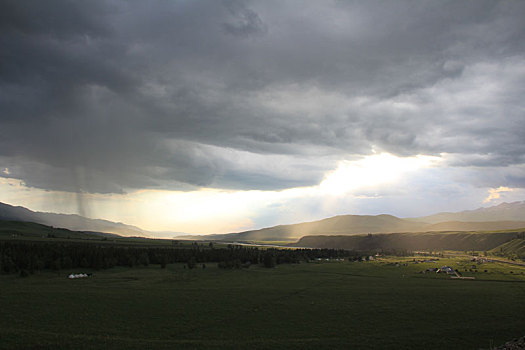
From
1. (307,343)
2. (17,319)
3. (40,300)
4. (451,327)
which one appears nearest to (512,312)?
(451,327)

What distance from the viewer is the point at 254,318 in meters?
40.0

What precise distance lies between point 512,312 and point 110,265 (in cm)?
9877

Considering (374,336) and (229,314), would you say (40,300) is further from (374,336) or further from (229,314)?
(374,336)

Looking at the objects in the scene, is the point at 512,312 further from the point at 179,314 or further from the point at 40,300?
the point at 40,300

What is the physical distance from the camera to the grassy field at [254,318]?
30.8 m

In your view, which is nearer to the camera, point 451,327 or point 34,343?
point 34,343

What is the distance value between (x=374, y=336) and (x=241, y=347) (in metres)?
13.8

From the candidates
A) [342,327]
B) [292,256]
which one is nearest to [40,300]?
[342,327]

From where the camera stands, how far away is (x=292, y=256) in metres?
152

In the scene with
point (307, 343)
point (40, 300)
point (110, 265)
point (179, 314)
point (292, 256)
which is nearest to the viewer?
point (307, 343)

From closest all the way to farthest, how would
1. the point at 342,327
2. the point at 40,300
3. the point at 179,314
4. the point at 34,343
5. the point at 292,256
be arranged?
the point at 34,343 < the point at 342,327 < the point at 179,314 < the point at 40,300 < the point at 292,256

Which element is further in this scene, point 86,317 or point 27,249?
point 27,249

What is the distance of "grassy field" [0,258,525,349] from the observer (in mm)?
30781

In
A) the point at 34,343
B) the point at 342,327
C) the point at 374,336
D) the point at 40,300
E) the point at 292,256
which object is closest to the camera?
the point at 34,343
